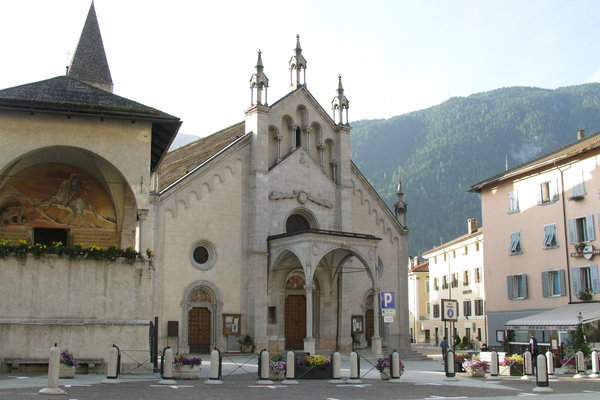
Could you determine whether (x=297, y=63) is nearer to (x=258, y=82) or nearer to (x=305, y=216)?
(x=258, y=82)

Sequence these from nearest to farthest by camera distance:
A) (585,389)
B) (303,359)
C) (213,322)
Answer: (585,389) < (303,359) < (213,322)

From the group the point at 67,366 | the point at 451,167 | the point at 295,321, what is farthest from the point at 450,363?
the point at 451,167

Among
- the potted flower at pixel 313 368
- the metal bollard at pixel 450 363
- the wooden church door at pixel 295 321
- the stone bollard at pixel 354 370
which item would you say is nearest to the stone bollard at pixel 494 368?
the metal bollard at pixel 450 363

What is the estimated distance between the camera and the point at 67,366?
19.9 meters

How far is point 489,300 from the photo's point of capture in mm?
43469

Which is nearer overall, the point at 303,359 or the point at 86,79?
the point at 303,359

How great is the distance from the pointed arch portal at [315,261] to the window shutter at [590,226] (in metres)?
11.1

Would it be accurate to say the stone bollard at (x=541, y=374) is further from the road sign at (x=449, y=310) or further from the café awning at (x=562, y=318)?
the café awning at (x=562, y=318)

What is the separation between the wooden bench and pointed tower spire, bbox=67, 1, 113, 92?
2742cm

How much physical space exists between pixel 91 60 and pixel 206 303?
20.5 m

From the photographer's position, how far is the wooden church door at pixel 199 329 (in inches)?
1382

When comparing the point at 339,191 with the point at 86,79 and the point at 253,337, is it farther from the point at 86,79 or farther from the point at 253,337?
the point at 86,79

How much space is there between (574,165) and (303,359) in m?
22.6

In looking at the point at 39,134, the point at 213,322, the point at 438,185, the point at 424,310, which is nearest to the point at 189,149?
the point at 213,322
